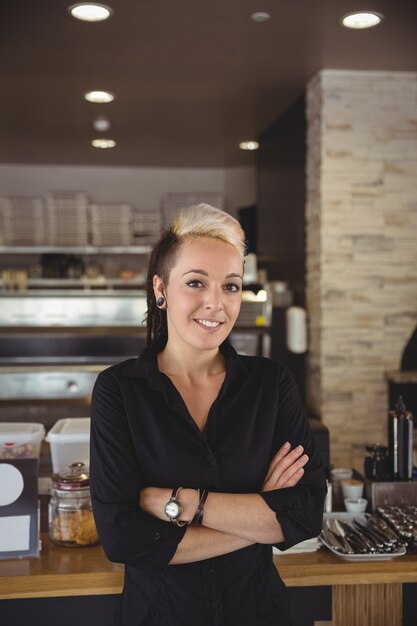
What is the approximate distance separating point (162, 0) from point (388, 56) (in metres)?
1.72

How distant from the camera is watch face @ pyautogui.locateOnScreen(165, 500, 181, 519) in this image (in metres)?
1.51

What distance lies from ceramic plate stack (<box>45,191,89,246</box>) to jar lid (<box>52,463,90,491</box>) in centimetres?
613

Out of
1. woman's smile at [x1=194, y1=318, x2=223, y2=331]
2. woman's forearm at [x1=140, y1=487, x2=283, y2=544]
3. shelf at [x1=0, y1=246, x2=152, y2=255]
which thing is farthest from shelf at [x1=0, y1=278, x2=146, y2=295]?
woman's forearm at [x1=140, y1=487, x2=283, y2=544]

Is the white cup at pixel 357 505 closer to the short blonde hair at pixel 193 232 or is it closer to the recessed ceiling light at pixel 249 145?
the short blonde hair at pixel 193 232

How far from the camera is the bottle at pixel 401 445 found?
2.29 m

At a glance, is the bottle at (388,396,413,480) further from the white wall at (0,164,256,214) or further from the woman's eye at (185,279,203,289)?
the white wall at (0,164,256,214)

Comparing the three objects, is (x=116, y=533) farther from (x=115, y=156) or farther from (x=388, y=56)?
(x=115, y=156)

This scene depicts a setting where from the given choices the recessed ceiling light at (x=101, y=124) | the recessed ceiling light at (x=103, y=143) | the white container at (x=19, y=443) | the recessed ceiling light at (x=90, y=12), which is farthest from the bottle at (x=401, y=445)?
the recessed ceiling light at (x=103, y=143)

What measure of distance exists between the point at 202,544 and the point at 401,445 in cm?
104

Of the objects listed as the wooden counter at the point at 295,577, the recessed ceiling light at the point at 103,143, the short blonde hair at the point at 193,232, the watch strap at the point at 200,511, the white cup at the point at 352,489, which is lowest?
the wooden counter at the point at 295,577

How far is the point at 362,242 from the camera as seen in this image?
4891 millimetres

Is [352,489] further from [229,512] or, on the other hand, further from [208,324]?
[208,324]

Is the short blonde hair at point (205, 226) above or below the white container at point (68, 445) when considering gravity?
above

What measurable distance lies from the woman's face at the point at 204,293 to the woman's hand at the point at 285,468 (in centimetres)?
31
